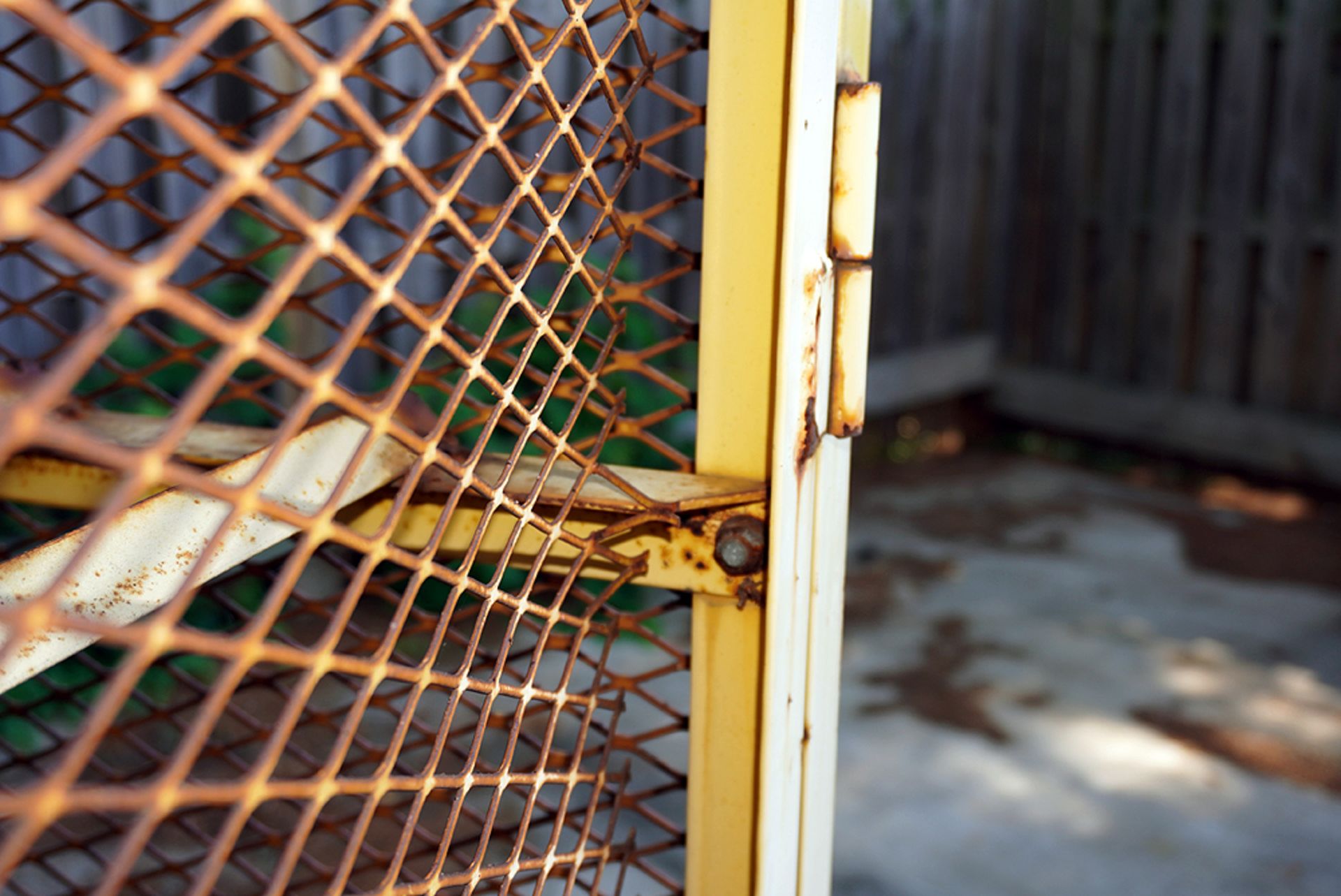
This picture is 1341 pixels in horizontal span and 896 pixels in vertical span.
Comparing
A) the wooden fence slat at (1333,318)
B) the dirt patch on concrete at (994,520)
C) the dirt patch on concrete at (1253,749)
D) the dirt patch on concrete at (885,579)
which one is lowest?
the dirt patch on concrete at (1253,749)

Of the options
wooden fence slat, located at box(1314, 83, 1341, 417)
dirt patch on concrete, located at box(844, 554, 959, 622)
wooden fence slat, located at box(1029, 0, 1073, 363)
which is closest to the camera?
dirt patch on concrete, located at box(844, 554, 959, 622)

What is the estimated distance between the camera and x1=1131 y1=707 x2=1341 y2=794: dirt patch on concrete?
285cm

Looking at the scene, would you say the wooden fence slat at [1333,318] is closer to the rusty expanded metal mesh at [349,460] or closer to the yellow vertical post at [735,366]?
the rusty expanded metal mesh at [349,460]

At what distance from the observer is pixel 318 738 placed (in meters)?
2.87

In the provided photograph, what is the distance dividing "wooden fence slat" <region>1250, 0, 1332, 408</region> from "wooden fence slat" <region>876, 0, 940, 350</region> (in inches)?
59.2

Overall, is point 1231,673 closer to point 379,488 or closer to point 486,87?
point 486,87

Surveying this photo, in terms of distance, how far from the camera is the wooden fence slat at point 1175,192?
524 cm

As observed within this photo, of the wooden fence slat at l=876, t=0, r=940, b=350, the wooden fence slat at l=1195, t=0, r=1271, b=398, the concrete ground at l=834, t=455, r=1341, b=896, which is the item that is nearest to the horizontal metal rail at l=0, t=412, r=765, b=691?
the concrete ground at l=834, t=455, r=1341, b=896

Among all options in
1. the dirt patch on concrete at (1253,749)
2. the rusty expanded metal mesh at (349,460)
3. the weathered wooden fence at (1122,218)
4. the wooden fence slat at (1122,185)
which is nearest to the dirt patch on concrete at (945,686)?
the dirt patch on concrete at (1253,749)

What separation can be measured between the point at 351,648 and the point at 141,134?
2671 millimetres

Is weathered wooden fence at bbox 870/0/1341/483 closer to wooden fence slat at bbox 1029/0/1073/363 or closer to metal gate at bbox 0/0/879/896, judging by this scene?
wooden fence slat at bbox 1029/0/1073/363

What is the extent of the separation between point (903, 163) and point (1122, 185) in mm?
1045

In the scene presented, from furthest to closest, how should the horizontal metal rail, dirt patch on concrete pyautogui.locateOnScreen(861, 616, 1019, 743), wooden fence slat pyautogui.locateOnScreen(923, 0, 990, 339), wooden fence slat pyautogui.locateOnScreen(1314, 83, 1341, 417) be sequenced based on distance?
wooden fence slat pyautogui.locateOnScreen(923, 0, 990, 339) → wooden fence slat pyautogui.locateOnScreen(1314, 83, 1341, 417) → dirt patch on concrete pyautogui.locateOnScreen(861, 616, 1019, 743) → the horizontal metal rail

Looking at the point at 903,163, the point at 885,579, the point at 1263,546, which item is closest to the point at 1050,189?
the point at 903,163
